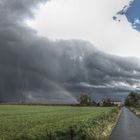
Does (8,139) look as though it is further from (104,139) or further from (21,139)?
(104,139)

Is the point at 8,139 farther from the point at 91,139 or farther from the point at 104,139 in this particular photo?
the point at 104,139

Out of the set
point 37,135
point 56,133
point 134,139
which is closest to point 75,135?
point 56,133

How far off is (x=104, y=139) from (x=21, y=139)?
634 inches

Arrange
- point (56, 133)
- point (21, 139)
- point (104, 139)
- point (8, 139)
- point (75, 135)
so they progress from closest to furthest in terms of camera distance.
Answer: point (21, 139)
point (8, 139)
point (56, 133)
point (75, 135)
point (104, 139)

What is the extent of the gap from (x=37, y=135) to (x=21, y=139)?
192 cm

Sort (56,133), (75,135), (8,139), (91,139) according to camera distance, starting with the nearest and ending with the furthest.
A: 1. (8,139)
2. (56,133)
3. (75,135)
4. (91,139)

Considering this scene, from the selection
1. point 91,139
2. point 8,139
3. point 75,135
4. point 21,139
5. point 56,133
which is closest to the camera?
point 21,139

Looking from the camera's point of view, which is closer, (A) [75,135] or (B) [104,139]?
(A) [75,135]

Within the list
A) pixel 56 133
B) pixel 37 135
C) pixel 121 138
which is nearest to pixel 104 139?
pixel 121 138

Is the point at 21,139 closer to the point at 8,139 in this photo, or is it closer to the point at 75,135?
the point at 8,139

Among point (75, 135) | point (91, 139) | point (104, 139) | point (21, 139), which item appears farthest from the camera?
point (104, 139)

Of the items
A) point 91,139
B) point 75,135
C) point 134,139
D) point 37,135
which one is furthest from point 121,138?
point 37,135

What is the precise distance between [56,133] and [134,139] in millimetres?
13357

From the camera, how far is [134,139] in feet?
134
